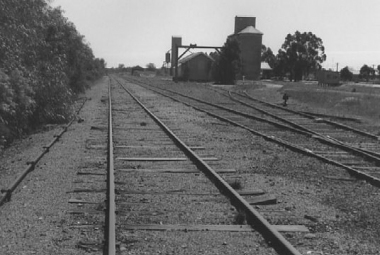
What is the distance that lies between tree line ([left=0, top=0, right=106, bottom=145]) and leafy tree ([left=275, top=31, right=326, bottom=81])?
91322 mm

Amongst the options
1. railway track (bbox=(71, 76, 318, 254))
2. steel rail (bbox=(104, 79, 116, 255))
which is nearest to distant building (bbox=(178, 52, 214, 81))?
railway track (bbox=(71, 76, 318, 254))

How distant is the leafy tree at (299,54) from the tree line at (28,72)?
300 feet

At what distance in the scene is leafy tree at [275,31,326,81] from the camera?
109m

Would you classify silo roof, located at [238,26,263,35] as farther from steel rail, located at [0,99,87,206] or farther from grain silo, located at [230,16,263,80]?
steel rail, located at [0,99,87,206]

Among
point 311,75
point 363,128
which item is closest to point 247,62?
point 311,75

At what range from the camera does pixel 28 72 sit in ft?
43.8

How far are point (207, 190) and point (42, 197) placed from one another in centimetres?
243

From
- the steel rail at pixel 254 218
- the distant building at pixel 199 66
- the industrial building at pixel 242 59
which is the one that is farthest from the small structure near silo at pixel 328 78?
the steel rail at pixel 254 218

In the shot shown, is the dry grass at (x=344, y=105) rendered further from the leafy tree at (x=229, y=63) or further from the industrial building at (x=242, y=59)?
the industrial building at (x=242, y=59)

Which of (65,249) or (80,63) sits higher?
(80,63)

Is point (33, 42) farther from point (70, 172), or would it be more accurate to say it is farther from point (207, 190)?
point (207, 190)

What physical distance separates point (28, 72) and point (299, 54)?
4046 inches

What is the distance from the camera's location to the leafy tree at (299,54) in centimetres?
10919

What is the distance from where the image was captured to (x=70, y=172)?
29.1ft
